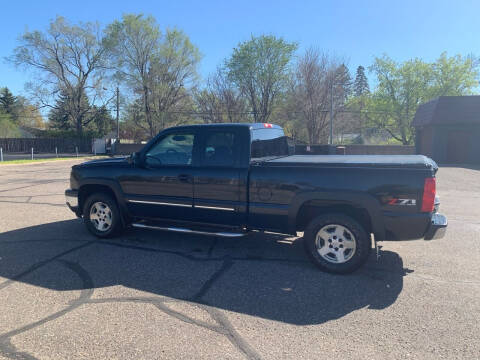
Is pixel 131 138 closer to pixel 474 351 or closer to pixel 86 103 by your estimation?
pixel 86 103

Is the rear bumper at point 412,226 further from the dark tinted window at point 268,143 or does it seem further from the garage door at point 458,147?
the garage door at point 458,147

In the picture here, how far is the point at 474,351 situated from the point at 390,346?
0.65m

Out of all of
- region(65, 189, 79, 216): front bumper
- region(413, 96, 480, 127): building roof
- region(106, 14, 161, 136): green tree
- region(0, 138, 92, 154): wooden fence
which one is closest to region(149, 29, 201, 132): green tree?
region(106, 14, 161, 136): green tree

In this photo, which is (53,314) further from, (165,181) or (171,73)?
(171,73)

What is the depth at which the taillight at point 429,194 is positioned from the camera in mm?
3880

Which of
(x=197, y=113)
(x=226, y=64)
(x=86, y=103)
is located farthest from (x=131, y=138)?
(x=226, y=64)

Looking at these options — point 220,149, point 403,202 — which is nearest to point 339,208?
point 403,202

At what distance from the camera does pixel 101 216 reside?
229 inches

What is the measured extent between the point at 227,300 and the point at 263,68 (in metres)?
36.9

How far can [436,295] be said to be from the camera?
380 centimetres

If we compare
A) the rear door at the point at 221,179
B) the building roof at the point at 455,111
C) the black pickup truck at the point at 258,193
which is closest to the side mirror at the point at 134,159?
the black pickup truck at the point at 258,193

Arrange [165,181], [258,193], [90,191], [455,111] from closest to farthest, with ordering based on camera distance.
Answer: [258,193], [165,181], [90,191], [455,111]

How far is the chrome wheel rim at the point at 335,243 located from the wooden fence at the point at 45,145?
44.9 metres

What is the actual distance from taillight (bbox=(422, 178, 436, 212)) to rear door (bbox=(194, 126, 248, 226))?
2153 mm
